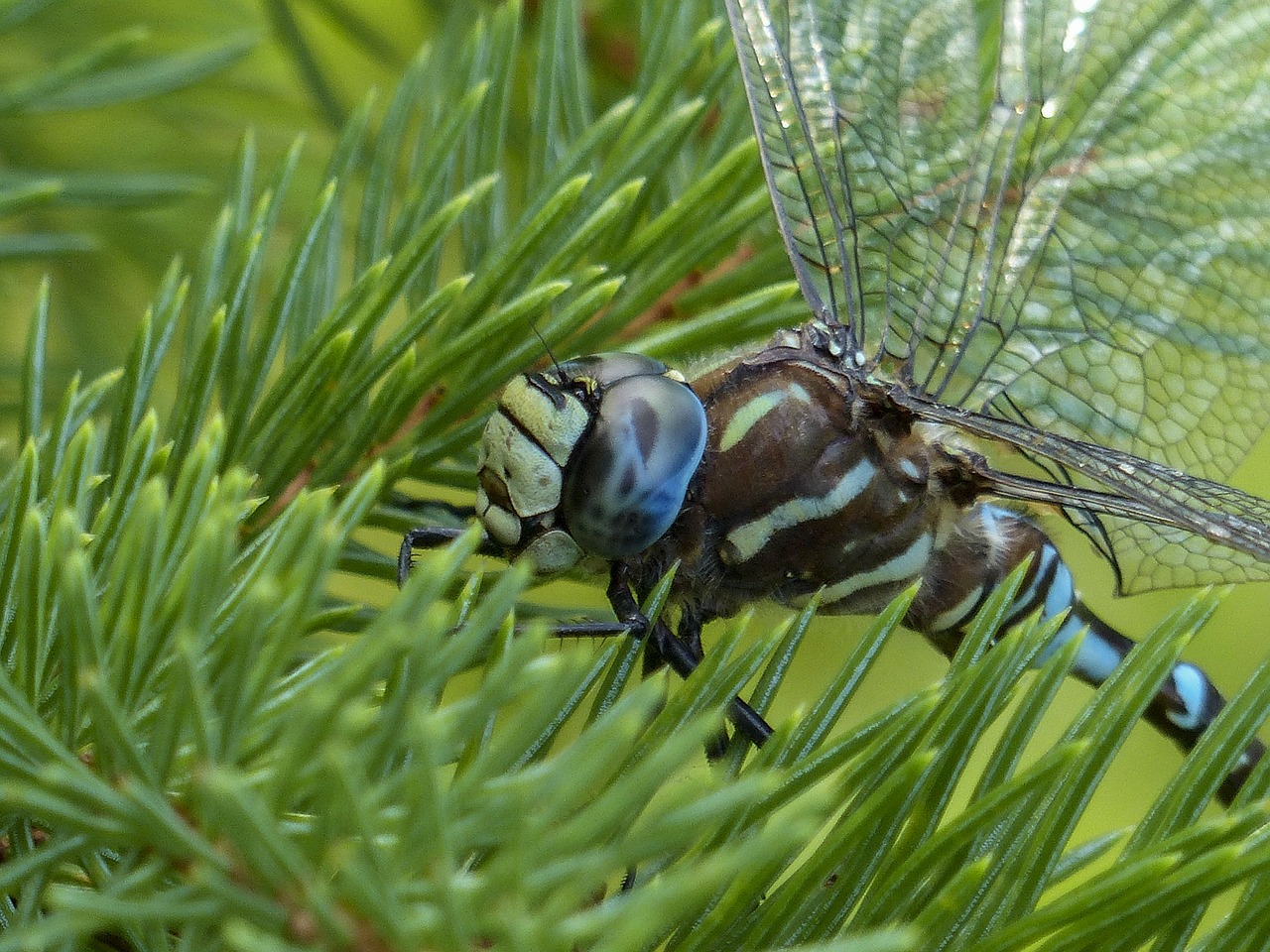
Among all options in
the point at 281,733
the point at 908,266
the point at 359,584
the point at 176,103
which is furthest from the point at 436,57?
the point at 359,584

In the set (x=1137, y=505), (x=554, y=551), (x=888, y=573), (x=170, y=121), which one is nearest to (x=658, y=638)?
(x=554, y=551)

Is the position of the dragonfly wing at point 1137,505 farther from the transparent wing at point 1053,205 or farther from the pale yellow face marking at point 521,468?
the pale yellow face marking at point 521,468

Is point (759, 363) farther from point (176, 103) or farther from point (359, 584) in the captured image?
point (359, 584)

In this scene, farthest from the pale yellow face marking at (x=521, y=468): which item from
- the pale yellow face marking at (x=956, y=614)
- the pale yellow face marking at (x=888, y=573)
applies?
the pale yellow face marking at (x=956, y=614)

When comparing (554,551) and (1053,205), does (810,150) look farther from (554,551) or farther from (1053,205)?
(554,551)

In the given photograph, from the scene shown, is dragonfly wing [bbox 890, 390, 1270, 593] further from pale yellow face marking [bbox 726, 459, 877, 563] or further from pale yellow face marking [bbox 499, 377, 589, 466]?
pale yellow face marking [bbox 499, 377, 589, 466]

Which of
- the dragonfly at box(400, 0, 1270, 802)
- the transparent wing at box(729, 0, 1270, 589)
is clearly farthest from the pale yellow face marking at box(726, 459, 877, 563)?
the transparent wing at box(729, 0, 1270, 589)
